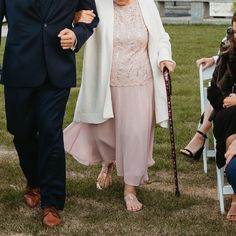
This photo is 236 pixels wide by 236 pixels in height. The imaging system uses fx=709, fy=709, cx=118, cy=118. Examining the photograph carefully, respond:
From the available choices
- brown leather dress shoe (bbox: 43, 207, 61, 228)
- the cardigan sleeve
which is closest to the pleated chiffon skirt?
the cardigan sleeve

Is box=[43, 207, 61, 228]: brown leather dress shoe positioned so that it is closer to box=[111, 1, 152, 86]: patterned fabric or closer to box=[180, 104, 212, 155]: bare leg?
box=[111, 1, 152, 86]: patterned fabric

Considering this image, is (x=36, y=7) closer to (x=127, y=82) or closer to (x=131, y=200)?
(x=127, y=82)

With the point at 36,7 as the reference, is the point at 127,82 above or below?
below

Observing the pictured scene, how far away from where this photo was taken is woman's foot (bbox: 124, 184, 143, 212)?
533cm

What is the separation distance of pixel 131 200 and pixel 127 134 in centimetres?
51

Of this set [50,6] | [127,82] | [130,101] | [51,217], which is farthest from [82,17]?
[51,217]

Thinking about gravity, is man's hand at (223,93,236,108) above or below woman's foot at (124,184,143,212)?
above

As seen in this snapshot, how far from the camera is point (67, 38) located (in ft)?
15.3

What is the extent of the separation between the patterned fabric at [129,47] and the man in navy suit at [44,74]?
0.93 feet

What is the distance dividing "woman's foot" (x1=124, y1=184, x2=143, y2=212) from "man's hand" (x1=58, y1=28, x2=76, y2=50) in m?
1.35

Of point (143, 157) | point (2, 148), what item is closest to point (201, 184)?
point (143, 157)

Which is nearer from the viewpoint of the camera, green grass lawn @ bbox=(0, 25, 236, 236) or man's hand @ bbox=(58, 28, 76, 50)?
man's hand @ bbox=(58, 28, 76, 50)

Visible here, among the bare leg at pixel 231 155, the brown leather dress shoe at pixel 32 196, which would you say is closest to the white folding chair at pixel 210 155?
the bare leg at pixel 231 155

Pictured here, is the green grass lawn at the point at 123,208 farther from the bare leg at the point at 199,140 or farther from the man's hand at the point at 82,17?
the man's hand at the point at 82,17
